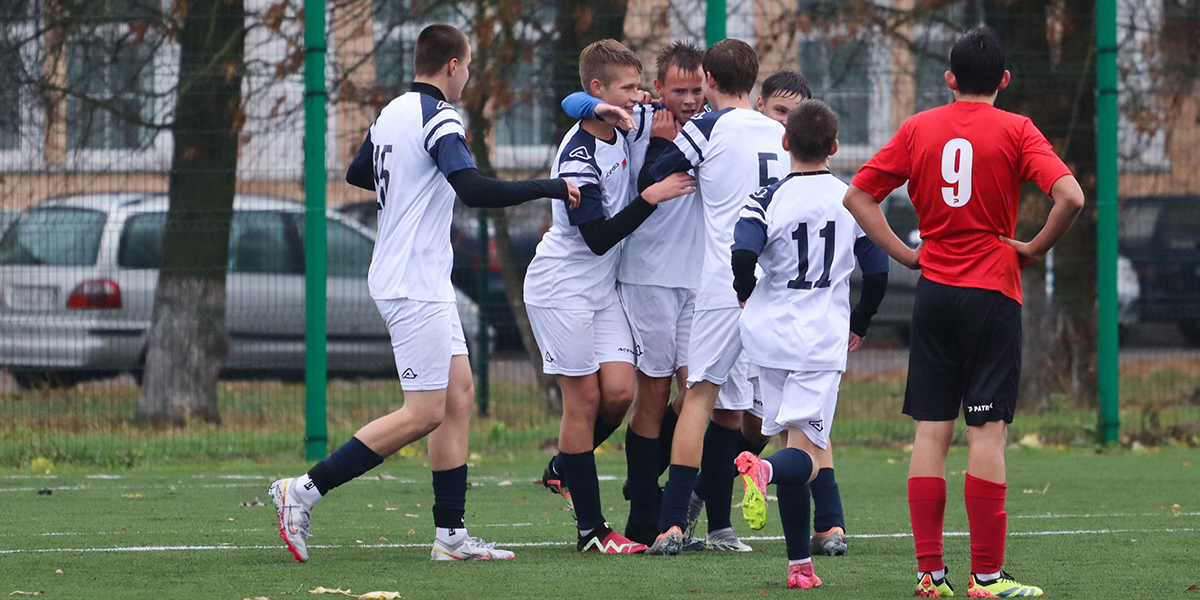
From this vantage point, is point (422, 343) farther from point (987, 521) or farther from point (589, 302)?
point (987, 521)

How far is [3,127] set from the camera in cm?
932

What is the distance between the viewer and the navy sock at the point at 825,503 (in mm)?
5758

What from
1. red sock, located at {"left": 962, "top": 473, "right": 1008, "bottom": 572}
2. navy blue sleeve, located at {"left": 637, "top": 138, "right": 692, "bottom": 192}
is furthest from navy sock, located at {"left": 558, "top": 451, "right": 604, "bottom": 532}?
red sock, located at {"left": 962, "top": 473, "right": 1008, "bottom": 572}

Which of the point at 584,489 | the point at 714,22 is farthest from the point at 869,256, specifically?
the point at 714,22

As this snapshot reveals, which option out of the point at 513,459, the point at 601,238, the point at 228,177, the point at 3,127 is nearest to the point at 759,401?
the point at 601,238

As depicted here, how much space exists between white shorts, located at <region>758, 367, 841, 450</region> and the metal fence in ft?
16.1

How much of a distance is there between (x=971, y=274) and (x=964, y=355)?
25 centimetres

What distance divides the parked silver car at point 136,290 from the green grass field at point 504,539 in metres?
0.67

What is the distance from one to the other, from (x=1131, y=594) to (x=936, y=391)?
860mm

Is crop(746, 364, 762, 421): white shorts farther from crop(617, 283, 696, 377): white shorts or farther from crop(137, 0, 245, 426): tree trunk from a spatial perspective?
crop(137, 0, 245, 426): tree trunk

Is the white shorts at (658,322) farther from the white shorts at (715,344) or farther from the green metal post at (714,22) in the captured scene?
the green metal post at (714,22)

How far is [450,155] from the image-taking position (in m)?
5.45

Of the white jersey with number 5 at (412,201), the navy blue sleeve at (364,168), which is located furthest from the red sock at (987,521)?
the navy blue sleeve at (364,168)

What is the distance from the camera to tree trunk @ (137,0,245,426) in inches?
372
